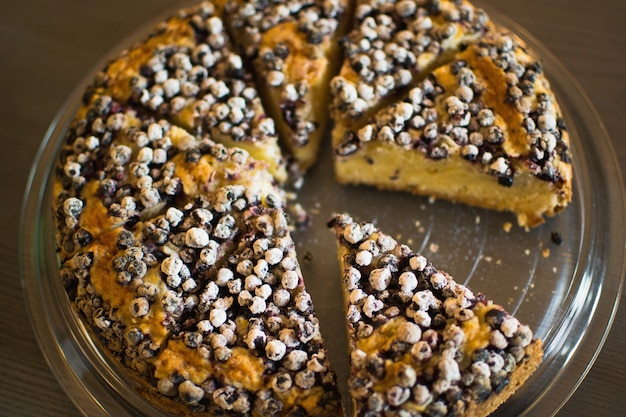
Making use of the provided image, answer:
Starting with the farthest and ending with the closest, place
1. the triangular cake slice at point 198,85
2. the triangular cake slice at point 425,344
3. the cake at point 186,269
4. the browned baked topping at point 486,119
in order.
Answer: the triangular cake slice at point 198,85 < the browned baked topping at point 486,119 < the cake at point 186,269 < the triangular cake slice at point 425,344

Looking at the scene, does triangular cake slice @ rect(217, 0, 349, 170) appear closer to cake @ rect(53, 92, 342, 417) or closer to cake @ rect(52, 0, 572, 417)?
cake @ rect(52, 0, 572, 417)

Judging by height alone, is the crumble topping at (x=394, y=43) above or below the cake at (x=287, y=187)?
above

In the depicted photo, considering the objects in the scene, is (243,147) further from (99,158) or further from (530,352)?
(530,352)

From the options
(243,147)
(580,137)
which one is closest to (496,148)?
(580,137)

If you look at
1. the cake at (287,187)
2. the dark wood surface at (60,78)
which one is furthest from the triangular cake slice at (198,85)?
the dark wood surface at (60,78)

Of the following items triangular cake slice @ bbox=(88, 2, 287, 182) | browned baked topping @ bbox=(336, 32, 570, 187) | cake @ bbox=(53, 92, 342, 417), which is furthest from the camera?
triangular cake slice @ bbox=(88, 2, 287, 182)

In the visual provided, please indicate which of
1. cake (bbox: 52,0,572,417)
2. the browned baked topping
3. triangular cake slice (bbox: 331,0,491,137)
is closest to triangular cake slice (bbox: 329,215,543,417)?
cake (bbox: 52,0,572,417)

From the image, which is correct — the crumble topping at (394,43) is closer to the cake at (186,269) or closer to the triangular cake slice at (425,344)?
the cake at (186,269)

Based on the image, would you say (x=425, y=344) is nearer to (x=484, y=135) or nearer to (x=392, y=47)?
(x=484, y=135)
